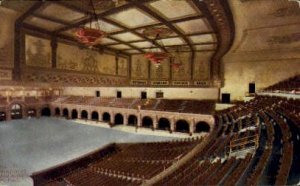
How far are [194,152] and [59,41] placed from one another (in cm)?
335

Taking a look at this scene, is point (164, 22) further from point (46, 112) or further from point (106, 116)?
point (46, 112)

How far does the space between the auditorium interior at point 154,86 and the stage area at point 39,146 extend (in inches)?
1.7

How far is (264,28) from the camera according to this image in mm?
5703

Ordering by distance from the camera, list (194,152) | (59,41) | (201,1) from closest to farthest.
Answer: (59,41) → (201,1) → (194,152)

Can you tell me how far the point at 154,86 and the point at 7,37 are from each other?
28.7 feet

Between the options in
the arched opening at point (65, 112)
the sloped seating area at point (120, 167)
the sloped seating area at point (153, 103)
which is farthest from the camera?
the arched opening at point (65, 112)

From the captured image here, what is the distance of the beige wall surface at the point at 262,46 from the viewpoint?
4.61 meters

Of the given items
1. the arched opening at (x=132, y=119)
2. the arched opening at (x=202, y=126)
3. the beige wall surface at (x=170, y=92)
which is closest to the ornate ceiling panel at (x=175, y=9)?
the beige wall surface at (x=170, y=92)

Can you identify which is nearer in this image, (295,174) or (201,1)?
(295,174)

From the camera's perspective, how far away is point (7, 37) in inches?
77.1

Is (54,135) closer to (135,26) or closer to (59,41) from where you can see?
(135,26)

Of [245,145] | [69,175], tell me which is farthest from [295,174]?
[69,175]

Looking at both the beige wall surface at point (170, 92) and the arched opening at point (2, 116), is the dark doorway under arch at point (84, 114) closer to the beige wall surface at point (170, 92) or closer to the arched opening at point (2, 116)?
the beige wall surface at point (170, 92)

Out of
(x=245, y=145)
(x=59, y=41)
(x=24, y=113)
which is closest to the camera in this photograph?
(x=59, y=41)
